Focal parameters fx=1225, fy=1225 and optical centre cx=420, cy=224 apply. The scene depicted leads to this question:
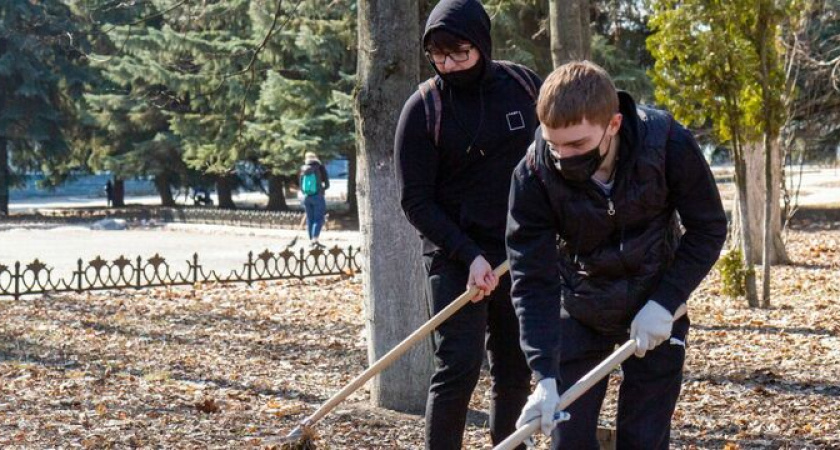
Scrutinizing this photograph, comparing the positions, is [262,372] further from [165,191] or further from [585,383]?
[165,191]

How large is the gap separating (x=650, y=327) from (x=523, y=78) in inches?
57.2

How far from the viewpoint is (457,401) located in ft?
14.9

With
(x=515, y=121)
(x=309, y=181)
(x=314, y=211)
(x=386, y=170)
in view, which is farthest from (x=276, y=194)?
(x=515, y=121)

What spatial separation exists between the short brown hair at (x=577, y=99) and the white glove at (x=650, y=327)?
1.84 feet

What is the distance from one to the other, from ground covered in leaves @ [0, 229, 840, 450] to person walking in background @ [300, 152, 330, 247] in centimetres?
667

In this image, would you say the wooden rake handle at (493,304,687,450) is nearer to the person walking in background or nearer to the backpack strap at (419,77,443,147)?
the backpack strap at (419,77,443,147)

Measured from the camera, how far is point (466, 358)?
4.50 metres

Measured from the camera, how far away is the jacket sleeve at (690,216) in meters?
3.49

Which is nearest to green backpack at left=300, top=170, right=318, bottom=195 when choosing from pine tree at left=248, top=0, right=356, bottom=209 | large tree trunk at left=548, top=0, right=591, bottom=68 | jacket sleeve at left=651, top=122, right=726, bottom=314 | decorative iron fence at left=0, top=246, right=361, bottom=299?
decorative iron fence at left=0, top=246, right=361, bottom=299

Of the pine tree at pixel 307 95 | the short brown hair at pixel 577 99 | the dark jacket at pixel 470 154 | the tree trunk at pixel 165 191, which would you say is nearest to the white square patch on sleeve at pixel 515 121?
the dark jacket at pixel 470 154

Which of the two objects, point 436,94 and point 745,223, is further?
point 745,223

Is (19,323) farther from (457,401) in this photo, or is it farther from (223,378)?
(457,401)

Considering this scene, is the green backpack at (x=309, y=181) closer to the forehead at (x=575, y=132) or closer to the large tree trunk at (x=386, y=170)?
the large tree trunk at (x=386, y=170)

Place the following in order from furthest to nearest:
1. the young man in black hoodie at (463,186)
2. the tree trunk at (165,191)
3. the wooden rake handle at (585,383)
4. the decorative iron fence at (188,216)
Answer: the tree trunk at (165,191)
the decorative iron fence at (188,216)
the young man in black hoodie at (463,186)
the wooden rake handle at (585,383)
